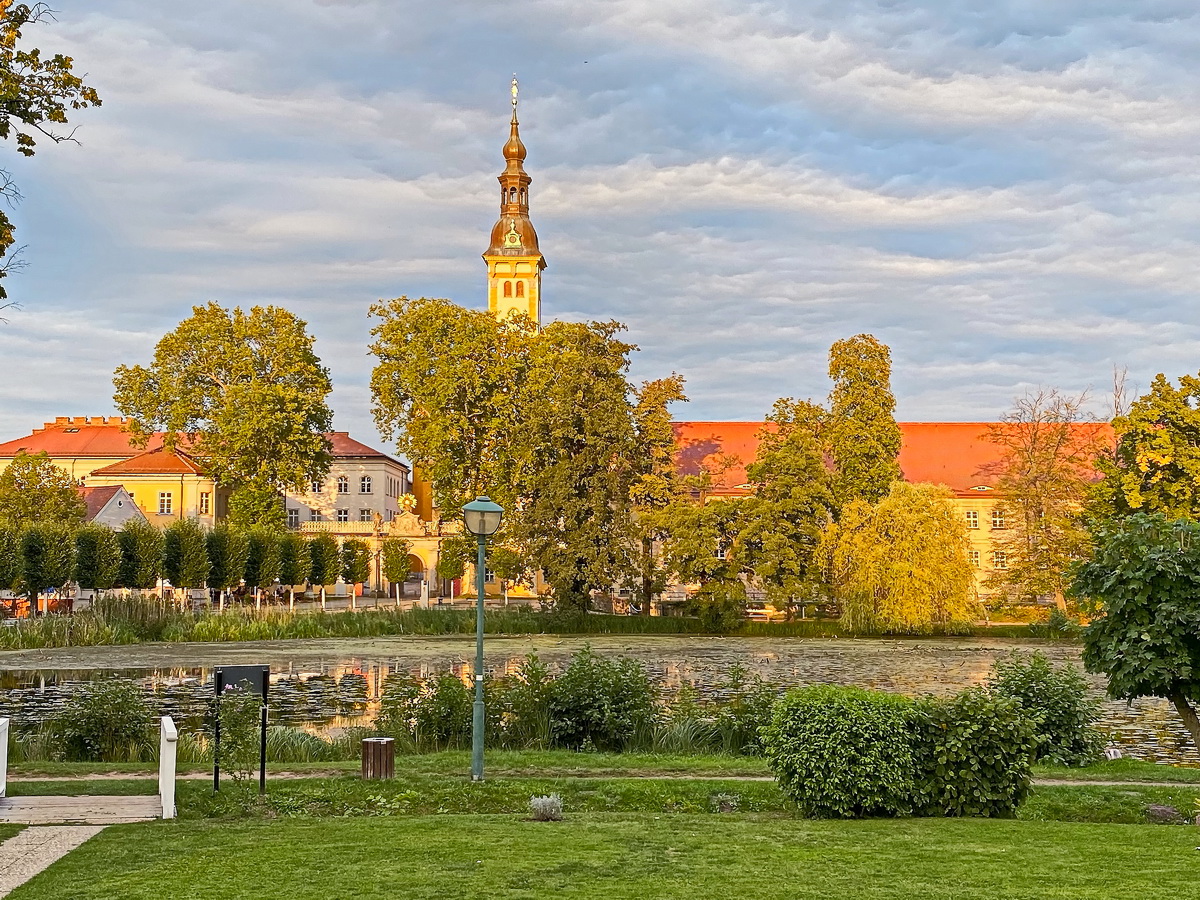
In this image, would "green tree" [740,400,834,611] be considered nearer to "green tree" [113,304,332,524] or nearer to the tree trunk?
"green tree" [113,304,332,524]

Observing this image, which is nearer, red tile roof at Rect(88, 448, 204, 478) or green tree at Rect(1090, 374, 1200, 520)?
green tree at Rect(1090, 374, 1200, 520)

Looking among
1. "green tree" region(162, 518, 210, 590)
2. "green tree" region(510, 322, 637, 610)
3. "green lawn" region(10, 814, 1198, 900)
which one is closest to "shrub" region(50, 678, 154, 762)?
"green lawn" region(10, 814, 1198, 900)

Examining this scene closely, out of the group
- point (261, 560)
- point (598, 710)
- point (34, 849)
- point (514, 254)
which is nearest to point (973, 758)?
point (598, 710)

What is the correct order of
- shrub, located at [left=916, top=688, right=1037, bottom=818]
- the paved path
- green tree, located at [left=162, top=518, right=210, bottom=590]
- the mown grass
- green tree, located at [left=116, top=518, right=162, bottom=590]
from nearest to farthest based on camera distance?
the paved path, shrub, located at [left=916, top=688, right=1037, bottom=818], the mown grass, green tree, located at [left=116, top=518, right=162, bottom=590], green tree, located at [left=162, top=518, right=210, bottom=590]

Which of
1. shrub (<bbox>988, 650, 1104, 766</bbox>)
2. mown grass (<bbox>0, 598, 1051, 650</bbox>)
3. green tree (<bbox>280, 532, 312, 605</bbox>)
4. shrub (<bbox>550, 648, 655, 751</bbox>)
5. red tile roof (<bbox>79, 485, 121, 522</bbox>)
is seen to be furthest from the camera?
red tile roof (<bbox>79, 485, 121, 522</bbox>)

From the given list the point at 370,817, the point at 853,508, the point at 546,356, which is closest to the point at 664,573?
the point at 853,508

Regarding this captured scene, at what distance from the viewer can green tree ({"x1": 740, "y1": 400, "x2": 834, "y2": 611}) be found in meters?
43.0

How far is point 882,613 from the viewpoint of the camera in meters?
41.0

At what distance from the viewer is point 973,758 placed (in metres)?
9.57

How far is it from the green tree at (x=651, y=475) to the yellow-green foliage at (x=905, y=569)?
7190 millimetres

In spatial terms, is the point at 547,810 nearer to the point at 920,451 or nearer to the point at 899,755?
the point at 899,755

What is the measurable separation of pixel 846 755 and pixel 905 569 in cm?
3284

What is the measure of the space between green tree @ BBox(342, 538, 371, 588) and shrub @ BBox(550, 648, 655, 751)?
42414mm

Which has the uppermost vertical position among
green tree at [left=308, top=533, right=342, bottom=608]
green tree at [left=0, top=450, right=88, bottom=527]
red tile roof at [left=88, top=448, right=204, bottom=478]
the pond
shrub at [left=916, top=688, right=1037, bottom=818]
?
red tile roof at [left=88, top=448, right=204, bottom=478]
